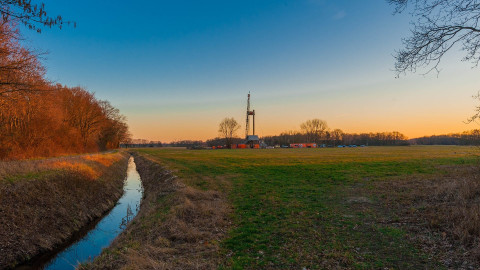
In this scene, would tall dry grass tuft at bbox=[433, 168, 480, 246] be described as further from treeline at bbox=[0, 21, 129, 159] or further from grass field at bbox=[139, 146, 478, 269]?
treeline at bbox=[0, 21, 129, 159]

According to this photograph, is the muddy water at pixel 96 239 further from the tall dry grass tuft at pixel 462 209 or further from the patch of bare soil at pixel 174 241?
the tall dry grass tuft at pixel 462 209

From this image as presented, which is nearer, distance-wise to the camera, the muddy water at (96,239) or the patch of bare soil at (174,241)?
the patch of bare soil at (174,241)

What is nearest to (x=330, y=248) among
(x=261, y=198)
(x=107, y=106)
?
(x=261, y=198)

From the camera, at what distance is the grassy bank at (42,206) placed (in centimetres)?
1010

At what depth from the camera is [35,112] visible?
30.6 m

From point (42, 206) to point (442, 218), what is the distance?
17665mm

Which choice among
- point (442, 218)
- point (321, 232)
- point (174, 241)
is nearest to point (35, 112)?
point (174, 241)

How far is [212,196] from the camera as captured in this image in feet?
51.2

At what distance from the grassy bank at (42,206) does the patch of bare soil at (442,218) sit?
13933mm

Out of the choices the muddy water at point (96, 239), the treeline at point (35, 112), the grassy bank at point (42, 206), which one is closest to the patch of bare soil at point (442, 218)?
the muddy water at point (96, 239)

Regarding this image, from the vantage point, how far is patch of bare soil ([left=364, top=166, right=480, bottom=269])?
6.64 m

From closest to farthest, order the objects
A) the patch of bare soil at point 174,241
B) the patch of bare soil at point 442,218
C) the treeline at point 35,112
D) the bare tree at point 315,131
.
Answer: the patch of bare soil at point 442,218 < the patch of bare soil at point 174,241 < the treeline at point 35,112 < the bare tree at point 315,131

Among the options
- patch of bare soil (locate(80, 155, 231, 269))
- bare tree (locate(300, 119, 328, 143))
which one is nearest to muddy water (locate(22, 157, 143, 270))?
patch of bare soil (locate(80, 155, 231, 269))

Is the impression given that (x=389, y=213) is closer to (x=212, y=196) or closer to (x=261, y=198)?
(x=261, y=198)
